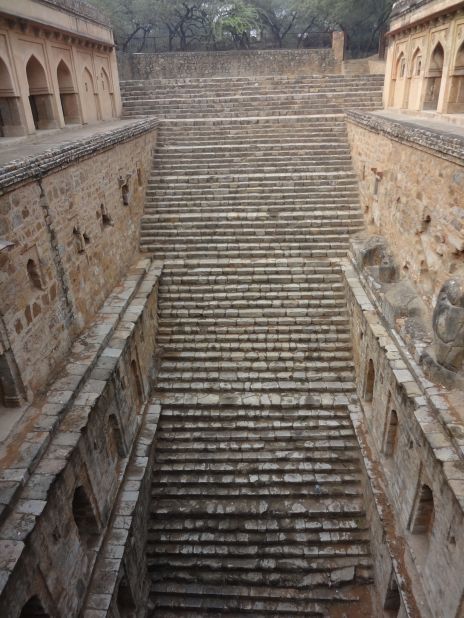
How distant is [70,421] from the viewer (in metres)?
5.53

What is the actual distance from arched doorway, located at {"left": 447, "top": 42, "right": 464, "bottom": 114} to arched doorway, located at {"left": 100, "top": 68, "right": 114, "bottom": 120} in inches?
365

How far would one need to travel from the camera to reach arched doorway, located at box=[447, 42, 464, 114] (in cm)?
992

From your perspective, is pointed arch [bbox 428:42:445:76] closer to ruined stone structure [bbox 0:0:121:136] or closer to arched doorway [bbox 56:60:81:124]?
ruined stone structure [bbox 0:0:121:136]

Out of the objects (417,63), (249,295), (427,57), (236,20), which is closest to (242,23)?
(236,20)

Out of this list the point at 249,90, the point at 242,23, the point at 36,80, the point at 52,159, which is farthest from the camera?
the point at 242,23

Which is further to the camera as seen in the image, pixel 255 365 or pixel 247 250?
pixel 247 250

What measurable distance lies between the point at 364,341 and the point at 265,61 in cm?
1654

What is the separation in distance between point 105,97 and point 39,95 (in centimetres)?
371

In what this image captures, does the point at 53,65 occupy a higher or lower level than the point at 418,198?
higher

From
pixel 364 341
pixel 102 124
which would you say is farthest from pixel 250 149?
pixel 364 341

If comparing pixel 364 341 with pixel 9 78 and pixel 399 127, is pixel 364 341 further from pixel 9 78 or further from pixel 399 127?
pixel 9 78

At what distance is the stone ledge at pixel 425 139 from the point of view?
6247 millimetres

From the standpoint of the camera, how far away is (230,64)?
2009 cm

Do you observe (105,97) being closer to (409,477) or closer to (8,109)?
(8,109)
